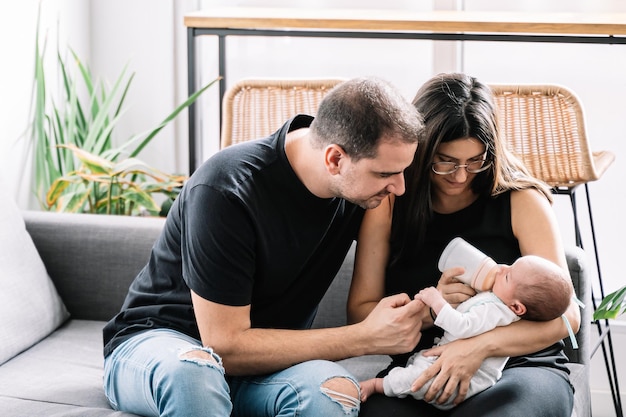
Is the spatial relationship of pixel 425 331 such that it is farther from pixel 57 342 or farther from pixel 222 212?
pixel 57 342

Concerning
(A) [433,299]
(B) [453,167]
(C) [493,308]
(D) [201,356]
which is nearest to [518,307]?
(C) [493,308]

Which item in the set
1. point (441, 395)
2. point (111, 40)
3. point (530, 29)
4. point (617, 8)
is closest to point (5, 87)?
point (111, 40)

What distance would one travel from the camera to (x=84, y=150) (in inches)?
123

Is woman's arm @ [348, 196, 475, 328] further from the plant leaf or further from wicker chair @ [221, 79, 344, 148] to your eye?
wicker chair @ [221, 79, 344, 148]

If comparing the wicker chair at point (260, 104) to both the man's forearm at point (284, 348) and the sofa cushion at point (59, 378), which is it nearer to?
the sofa cushion at point (59, 378)

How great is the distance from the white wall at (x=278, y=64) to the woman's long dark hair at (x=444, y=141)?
1327 mm

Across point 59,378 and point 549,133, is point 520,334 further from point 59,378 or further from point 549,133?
point 59,378

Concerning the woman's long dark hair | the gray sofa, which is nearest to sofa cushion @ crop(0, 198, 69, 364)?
the gray sofa

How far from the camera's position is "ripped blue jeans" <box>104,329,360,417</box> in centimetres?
171

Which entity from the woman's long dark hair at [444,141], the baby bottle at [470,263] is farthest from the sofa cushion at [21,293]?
the baby bottle at [470,263]

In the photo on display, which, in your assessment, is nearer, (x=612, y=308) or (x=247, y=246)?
(x=247, y=246)

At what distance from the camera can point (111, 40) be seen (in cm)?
351

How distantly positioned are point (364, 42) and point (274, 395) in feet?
6.24

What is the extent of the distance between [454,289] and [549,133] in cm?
89
